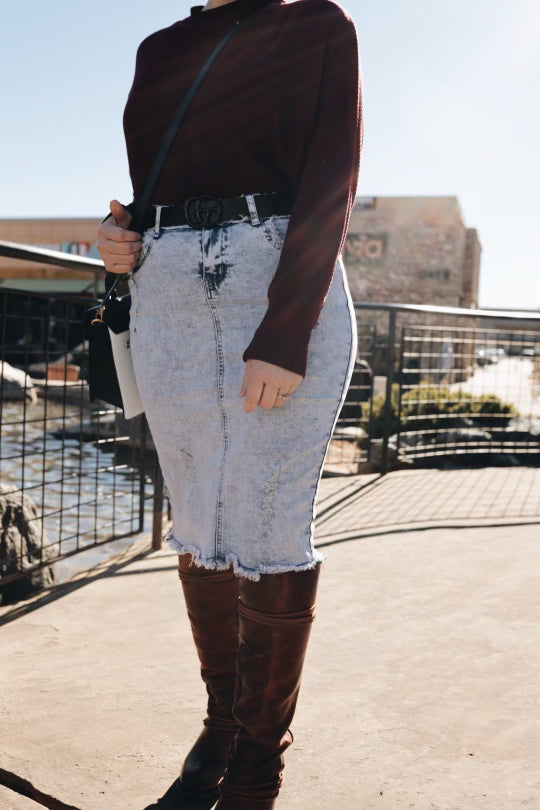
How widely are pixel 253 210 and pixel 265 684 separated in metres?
0.90

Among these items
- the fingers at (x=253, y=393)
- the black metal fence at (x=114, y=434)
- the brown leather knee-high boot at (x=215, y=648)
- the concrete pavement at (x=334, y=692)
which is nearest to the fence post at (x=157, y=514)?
the black metal fence at (x=114, y=434)

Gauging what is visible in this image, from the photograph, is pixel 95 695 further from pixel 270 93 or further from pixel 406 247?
pixel 406 247

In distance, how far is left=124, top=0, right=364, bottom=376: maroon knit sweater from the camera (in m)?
1.40

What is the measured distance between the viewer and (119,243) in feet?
5.29

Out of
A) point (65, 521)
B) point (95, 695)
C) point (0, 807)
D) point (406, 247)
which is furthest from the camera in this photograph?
point (406, 247)

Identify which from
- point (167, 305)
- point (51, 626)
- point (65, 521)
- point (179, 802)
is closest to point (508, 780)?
point (179, 802)

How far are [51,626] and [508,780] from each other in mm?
1542

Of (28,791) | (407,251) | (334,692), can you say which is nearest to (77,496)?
(334,692)

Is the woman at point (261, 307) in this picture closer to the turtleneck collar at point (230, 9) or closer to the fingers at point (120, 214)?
the turtleneck collar at point (230, 9)

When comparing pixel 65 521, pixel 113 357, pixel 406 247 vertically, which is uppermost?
pixel 406 247

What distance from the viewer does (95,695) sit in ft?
7.01

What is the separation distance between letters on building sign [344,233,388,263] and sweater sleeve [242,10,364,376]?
32510 millimetres

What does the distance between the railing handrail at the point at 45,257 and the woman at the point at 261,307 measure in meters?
1.17

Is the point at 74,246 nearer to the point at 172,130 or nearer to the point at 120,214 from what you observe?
the point at 120,214
